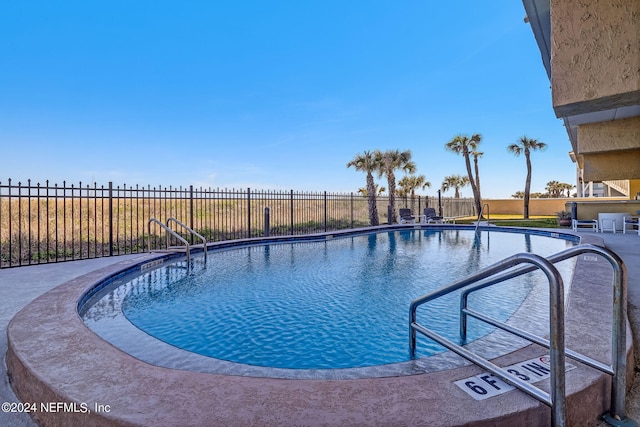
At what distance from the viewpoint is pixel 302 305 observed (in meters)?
4.81

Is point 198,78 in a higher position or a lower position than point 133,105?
higher

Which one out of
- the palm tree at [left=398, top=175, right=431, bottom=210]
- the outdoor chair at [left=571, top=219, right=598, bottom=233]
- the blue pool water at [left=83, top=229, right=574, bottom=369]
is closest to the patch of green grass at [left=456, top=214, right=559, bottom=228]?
the outdoor chair at [left=571, top=219, right=598, bottom=233]

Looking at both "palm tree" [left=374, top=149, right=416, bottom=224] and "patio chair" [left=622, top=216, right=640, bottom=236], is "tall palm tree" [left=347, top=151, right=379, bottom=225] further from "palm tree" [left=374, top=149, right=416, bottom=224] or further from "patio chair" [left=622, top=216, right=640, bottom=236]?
"patio chair" [left=622, top=216, right=640, bottom=236]

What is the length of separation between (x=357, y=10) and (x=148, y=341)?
50.8 ft

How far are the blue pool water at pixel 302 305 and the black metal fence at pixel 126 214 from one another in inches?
95.0

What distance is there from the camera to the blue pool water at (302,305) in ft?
11.0

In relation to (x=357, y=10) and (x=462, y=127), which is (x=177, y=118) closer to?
(x=357, y=10)

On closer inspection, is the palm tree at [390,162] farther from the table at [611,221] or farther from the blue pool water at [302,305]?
the blue pool water at [302,305]

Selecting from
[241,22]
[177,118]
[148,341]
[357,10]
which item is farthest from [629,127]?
[177,118]

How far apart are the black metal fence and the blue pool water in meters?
2.41

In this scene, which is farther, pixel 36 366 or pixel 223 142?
pixel 223 142

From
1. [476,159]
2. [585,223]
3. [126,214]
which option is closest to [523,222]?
[585,223]

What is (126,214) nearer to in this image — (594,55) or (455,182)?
(594,55)

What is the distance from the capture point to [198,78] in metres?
15.4
